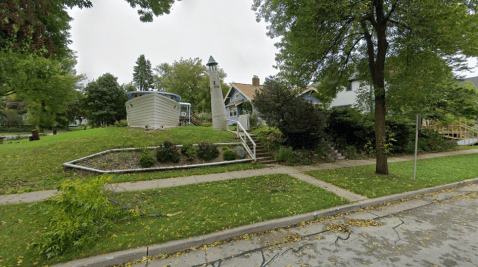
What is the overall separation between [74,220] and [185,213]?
5.73ft

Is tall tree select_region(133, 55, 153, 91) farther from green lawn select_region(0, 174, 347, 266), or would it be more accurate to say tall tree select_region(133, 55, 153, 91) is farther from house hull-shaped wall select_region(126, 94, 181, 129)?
green lawn select_region(0, 174, 347, 266)

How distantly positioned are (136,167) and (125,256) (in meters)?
5.53

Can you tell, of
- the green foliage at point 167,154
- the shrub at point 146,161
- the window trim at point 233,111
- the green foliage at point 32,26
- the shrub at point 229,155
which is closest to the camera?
the green foliage at point 32,26

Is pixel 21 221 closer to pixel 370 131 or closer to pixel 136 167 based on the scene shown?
pixel 136 167

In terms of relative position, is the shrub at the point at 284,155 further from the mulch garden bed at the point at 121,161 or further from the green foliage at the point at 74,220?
the green foliage at the point at 74,220

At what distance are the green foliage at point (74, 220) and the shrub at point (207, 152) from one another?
5.37m

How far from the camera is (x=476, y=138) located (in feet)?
52.3

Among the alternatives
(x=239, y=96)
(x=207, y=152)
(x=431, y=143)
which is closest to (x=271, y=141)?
(x=207, y=152)

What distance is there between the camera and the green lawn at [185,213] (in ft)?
9.52

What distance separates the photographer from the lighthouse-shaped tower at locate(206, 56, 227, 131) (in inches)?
528

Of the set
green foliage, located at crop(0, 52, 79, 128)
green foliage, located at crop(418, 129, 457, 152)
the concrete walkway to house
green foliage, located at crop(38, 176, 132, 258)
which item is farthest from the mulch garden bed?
green foliage, located at crop(418, 129, 457, 152)

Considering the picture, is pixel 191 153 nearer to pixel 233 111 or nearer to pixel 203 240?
pixel 203 240

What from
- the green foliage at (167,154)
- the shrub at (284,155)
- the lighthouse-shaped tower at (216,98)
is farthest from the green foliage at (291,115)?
the green foliage at (167,154)

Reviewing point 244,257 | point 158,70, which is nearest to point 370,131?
point 244,257
